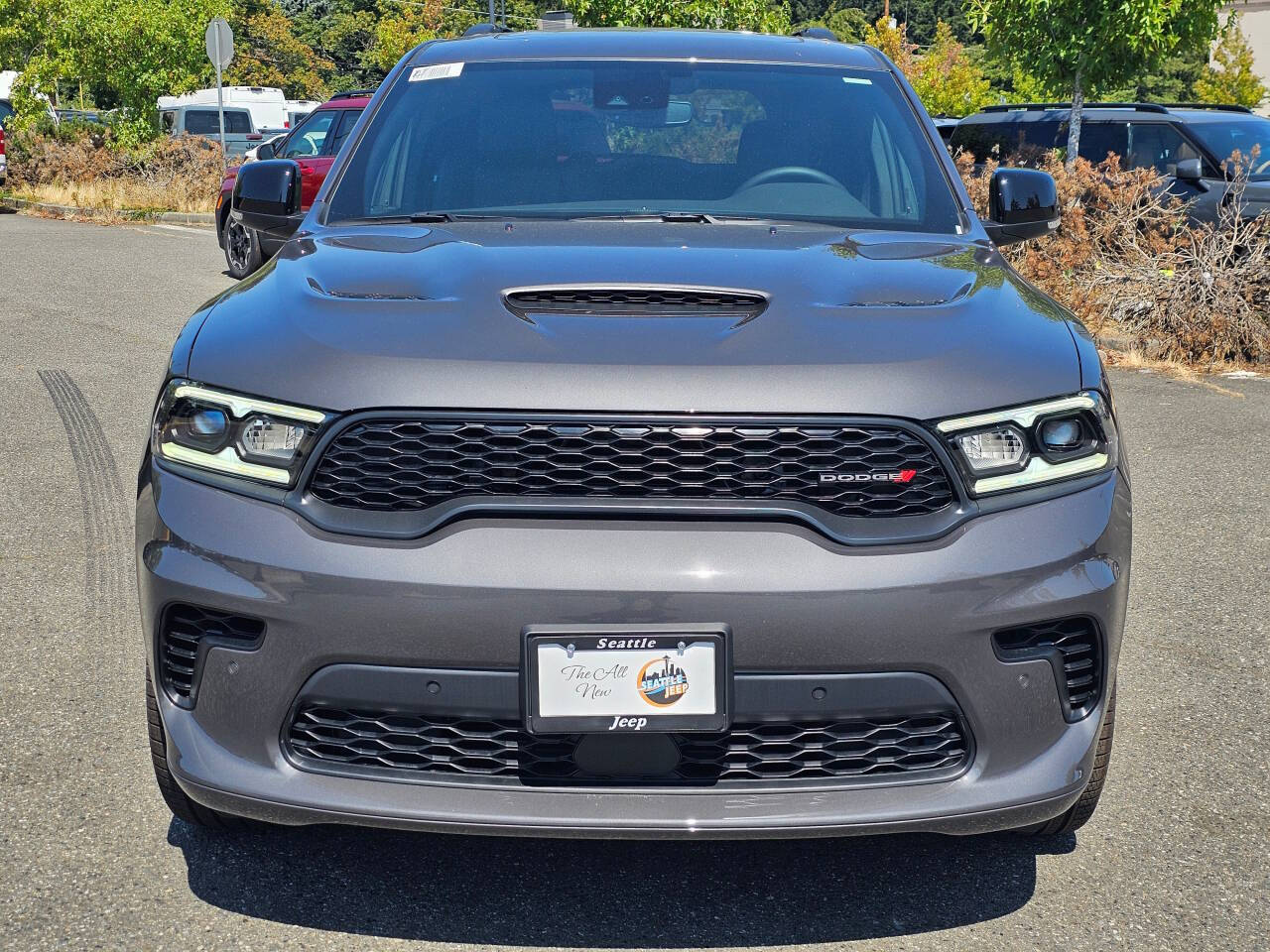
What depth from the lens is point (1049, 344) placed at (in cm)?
274

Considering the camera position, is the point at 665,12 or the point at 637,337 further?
the point at 665,12

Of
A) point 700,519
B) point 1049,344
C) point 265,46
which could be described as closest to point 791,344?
point 700,519

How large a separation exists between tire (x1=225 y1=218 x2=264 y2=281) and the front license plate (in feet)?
34.3

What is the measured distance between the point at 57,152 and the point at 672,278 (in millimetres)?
24176

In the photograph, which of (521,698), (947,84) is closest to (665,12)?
(521,698)

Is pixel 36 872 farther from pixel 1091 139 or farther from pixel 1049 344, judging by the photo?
pixel 1091 139

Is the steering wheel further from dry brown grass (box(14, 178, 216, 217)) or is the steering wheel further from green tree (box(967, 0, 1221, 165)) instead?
dry brown grass (box(14, 178, 216, 217))

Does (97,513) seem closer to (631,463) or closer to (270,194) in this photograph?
(270,194)

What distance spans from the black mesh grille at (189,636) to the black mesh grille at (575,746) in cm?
18

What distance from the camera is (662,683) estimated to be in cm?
241

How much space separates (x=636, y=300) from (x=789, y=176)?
48.7 inches

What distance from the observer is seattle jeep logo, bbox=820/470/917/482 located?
2475mm

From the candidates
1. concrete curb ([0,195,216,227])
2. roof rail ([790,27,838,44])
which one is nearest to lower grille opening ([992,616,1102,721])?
roof rail ([790,27,838,44])

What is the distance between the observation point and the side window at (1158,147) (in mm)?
12961
